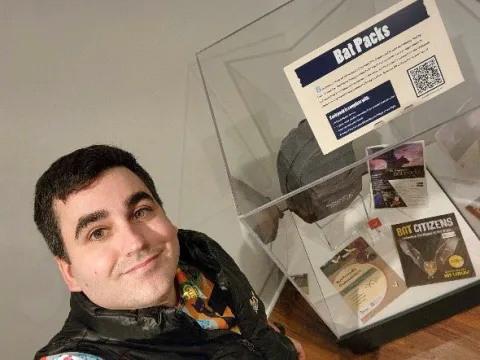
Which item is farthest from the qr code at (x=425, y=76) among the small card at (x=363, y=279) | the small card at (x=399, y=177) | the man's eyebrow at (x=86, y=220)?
the man's eyebrow at (x=86, y=220)

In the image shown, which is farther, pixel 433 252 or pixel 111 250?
pixel 433 252

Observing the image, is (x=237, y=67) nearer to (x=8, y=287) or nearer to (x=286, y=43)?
(x=286, y=43)

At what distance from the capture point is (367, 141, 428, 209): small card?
0.99 metres

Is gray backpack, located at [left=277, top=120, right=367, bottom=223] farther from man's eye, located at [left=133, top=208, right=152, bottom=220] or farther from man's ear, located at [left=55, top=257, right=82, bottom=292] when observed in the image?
man's ear, located at [left=55, top=257, right=82, bottom=292]

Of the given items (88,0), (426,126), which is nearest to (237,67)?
(88,0)

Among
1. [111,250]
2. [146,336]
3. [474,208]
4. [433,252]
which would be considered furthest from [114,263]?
[474,208]

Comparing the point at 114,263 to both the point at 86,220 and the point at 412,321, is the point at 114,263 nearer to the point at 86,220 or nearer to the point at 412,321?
the point at 86,220

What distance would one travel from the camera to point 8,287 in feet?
2.99

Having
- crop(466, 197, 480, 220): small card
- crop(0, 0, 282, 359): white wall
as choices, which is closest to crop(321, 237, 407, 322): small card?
crop(466, 197, 480, 220): small card

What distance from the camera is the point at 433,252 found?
4.21 feet

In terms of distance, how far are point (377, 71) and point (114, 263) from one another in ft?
1.80

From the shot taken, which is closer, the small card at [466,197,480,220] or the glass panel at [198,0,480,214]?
the glass panel at [198,0,480,214]

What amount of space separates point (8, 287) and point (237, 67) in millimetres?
701

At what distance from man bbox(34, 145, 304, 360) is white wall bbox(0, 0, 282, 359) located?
0.16m
